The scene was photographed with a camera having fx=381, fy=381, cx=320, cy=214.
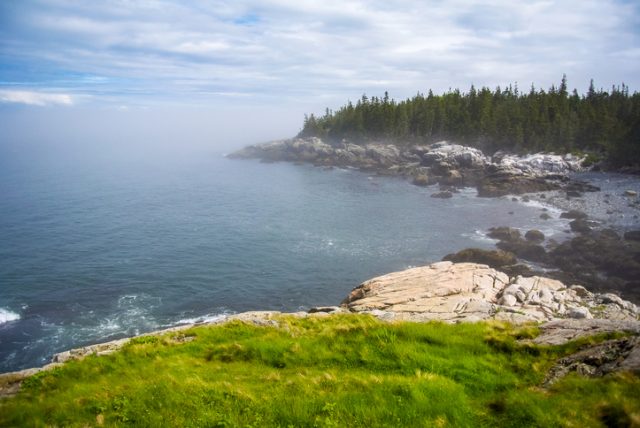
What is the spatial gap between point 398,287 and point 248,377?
2393cm

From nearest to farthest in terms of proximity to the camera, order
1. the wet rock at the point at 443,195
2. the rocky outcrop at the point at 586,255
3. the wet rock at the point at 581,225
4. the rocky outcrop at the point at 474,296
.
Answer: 1. the rocky outcrop at the point at 474,296
2. the rocky outcrop at the point at 586,255
3. the wet rock at the point at 581,225
4. the wet rock at the point at 443,195

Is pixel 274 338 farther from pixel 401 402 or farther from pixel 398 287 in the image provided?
pixel 398 287

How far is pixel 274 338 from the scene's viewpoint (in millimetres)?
14031

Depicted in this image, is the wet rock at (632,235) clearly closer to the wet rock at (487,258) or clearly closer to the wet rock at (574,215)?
the wet rock at (574,215)

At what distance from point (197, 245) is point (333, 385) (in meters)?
54.0

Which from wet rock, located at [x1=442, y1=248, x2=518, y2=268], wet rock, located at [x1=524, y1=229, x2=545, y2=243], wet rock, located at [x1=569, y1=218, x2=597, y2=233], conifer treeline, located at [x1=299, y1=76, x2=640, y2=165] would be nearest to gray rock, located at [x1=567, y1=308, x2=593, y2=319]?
wet rock, located at [x1=442, y1=248, x2=518, y2=268]

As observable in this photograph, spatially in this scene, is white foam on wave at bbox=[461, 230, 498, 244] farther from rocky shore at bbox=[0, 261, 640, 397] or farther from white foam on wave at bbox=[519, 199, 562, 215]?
rocky shore at bbox=[0, 261, 640, 397]

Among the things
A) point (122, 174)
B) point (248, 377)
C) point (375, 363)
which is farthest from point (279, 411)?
point (122, 174)

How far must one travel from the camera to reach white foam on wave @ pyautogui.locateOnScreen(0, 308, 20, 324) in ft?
125

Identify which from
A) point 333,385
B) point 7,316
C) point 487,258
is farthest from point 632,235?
point 7,316

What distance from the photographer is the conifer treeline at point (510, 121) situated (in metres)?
120

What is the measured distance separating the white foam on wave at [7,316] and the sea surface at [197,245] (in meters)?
0.10

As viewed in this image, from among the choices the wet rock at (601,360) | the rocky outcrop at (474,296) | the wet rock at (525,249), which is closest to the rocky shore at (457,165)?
the wet rock at (525,249)

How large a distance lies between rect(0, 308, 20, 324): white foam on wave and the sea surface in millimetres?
100
